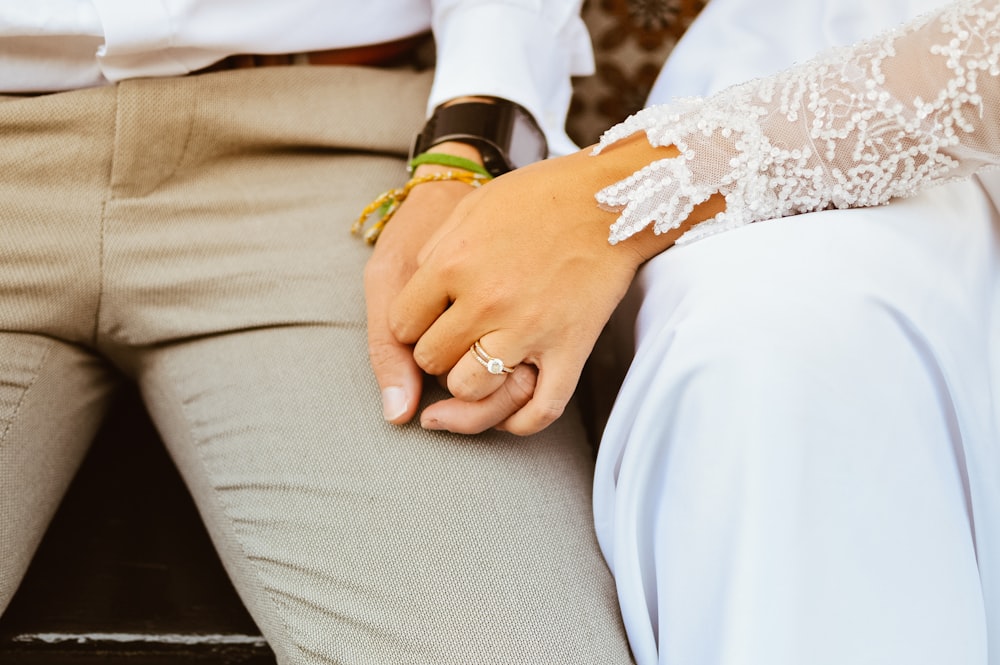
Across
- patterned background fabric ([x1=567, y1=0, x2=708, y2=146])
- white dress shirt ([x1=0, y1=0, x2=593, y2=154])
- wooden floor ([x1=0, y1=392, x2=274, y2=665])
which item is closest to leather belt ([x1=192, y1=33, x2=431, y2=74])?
white dress shirt ([x1=0, y1=0, x2=593, y2=154])

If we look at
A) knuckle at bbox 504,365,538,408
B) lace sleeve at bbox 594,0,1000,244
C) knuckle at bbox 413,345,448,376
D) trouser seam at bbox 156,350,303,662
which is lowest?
trouser seam at bbox 156,350,303,662

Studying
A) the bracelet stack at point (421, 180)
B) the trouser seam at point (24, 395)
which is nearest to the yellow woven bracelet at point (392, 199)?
the bracelet stack at point (421, 180)

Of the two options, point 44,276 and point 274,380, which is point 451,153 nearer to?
point 274,380

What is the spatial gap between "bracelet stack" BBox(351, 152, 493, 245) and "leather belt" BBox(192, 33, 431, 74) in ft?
0.68

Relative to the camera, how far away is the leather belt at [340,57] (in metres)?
0.88

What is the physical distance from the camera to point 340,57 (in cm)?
94

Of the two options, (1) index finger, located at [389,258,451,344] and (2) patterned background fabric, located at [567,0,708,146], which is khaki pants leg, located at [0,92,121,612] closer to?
(1) index finger, located at [389,258,451,344]

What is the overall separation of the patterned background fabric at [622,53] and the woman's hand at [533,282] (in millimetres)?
567

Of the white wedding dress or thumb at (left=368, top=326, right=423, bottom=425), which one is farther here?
thumb at (left=368, top=326, right=423, bottom=425)

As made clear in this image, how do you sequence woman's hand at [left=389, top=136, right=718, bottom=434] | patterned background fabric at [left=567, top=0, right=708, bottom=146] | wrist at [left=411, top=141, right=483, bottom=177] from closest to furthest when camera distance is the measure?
woman's hand at [left=389, top=136, right=718, bottom=434]
wrist at [left=411, top=141, right=483, bottom=177]
patterned background fabric at [left=567, top=0, right=708, bottom=146]

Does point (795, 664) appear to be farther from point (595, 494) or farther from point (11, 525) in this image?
point (11, 525)

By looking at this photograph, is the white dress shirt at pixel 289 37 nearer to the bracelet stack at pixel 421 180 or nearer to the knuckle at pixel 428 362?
the bracelet stack at pixel 421 180

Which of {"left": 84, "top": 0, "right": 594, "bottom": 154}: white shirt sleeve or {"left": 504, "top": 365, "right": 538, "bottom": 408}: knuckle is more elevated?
{"left": 84, "top": 0, "right": 594, "bottom": 154}: white shirt sleeve

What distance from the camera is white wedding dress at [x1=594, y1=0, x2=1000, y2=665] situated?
0.51m
